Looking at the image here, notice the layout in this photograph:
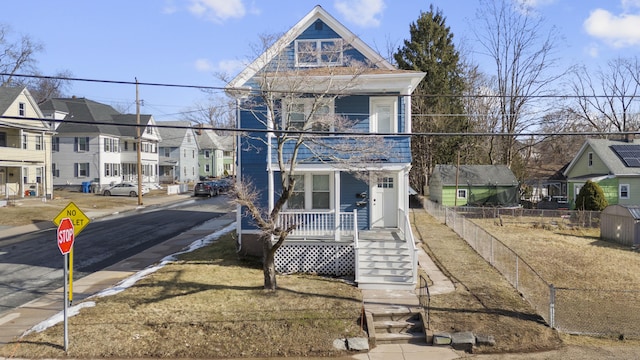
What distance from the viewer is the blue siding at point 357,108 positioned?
1614 cm

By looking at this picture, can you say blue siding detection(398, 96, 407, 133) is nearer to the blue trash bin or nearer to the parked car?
the parked car

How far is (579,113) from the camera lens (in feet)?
182

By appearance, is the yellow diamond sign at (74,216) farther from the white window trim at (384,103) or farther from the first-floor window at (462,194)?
the first-floor window at (462,194)

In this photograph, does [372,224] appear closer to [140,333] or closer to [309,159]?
[309,159]

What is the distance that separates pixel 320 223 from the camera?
15711 millimetres

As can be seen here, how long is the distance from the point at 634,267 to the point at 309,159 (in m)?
12.8

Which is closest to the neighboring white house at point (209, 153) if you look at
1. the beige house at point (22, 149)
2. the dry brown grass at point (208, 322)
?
the beige house at point (22, 149)

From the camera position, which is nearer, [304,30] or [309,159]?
[309,159]

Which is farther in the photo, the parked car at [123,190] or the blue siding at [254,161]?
the parked car at [123,190]

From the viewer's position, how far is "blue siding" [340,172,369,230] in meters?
16.5

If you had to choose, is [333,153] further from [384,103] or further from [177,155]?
[177,155]

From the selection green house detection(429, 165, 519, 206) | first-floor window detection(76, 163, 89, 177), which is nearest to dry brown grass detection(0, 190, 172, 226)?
first-floor window detection(76, 163, 89, 177)

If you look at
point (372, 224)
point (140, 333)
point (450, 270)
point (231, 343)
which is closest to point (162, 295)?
point (140, 333)

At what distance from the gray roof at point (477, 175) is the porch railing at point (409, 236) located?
22.4 m
